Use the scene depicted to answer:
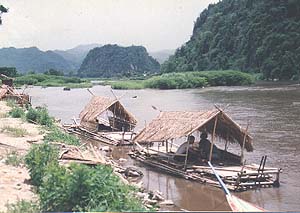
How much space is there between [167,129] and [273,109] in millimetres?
21037

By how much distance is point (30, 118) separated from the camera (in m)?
25.2

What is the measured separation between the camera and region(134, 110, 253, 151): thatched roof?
15.4 meters

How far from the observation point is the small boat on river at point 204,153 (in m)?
13.9

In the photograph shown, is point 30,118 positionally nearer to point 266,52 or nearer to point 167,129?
point 167,129

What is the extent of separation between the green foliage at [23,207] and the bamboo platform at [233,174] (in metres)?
5.86

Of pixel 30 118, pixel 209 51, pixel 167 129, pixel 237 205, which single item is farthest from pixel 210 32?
pixel 237 205

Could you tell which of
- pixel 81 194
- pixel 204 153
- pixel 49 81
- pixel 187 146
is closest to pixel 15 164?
pixel 187 146

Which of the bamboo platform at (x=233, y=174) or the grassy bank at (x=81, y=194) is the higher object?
the grassy bank at (x=81, y=194)

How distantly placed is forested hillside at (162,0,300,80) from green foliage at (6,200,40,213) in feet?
218

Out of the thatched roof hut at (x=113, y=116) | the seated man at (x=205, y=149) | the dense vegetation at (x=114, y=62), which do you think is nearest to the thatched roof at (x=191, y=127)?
the seated man at (x=205, y=149)

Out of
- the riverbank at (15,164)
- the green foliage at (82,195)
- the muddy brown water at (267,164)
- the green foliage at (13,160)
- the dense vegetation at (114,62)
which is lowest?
the muddy brown water at (267,164)

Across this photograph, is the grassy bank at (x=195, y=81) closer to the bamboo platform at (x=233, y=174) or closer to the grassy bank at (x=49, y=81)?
the grassy bank at (x=49, y=81)

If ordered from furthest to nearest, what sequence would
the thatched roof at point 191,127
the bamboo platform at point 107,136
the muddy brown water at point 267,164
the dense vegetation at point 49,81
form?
1. the dense vegetation at point 49,81
2. the bamboo platform at point 107,136
3. the thatched roof at point 191,127
4. the muddy brown water at point 267,164

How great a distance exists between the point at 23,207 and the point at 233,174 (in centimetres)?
661
